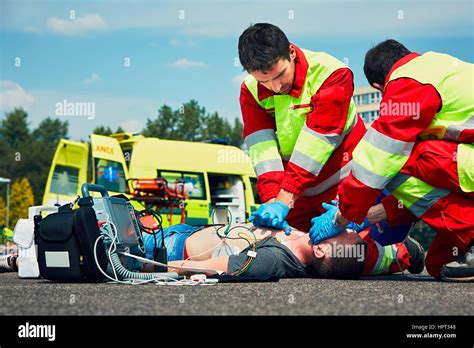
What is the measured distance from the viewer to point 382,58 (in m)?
3.89

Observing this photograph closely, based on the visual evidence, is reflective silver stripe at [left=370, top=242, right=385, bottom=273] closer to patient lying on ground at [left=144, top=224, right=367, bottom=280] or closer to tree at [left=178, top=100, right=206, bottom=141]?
patient lying on ground at [left=144, top=224, right=367, bottom=280]

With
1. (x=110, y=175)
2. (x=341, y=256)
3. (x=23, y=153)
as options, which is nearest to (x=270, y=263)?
(x=341, y=256)

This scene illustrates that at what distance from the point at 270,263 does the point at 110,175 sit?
25.4 feet

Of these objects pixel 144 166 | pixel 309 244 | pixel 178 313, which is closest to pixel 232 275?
pixel 309 244

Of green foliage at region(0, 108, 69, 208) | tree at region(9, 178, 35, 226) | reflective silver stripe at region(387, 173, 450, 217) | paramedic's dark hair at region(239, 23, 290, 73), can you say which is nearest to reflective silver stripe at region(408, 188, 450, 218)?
reflective silver stripe at region(387, 173, 450, 217)

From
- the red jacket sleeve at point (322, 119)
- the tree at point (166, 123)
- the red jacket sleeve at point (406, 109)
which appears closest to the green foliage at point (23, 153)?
the tree at point (166, 123)

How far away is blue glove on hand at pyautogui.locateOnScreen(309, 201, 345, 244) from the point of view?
400 centimetres

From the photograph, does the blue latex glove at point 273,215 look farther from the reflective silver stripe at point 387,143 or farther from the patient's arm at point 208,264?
the reflective silver stripe at point 387,143

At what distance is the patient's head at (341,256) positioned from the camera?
13.5 ft

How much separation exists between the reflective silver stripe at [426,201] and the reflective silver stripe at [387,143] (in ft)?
1.00

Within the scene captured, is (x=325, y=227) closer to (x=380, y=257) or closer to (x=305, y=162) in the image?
(x=305, y=162)

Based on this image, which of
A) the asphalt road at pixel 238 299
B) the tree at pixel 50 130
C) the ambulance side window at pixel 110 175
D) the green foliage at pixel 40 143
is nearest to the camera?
the asphalt road at pixel 238 299

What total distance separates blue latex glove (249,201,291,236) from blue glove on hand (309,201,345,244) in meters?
0.18
